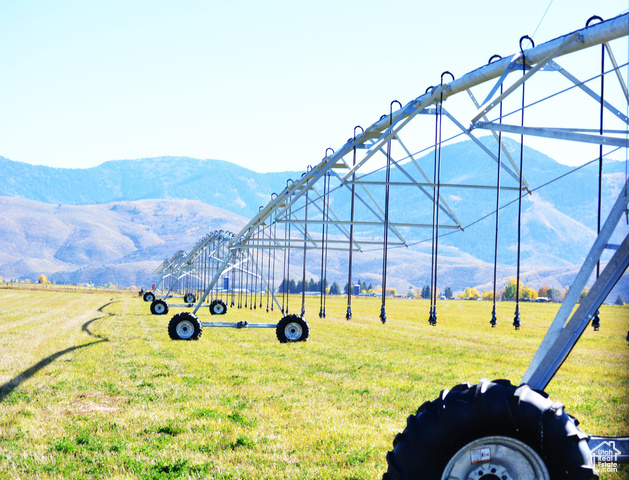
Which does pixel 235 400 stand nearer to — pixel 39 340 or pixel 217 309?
pixel 39 340

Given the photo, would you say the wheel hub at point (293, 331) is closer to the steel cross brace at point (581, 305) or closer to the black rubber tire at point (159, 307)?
the steel cross brace at point (581, 305)

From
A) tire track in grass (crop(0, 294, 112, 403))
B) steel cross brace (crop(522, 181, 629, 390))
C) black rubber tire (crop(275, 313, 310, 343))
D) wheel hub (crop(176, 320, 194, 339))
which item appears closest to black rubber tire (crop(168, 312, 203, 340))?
wheel hub (crop(176, 320, 194, 339))

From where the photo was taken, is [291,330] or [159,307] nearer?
[291,330]

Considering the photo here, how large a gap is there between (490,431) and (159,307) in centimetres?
3084

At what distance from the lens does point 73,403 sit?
362 inches

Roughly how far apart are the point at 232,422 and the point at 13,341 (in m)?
12.0

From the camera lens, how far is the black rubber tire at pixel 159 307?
3341cm

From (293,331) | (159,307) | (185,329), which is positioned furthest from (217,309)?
(293,331)

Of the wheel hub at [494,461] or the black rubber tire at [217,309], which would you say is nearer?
the wheel hub at [494,461]

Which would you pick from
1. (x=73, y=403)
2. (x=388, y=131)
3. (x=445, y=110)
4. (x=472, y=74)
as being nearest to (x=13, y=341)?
(x=73, y=403)

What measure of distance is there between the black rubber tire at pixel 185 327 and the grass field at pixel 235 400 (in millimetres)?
523

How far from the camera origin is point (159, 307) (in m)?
33.7

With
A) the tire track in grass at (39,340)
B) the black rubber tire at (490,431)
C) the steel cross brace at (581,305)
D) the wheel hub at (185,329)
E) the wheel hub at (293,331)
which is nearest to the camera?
the black rubber tire at (490,431)

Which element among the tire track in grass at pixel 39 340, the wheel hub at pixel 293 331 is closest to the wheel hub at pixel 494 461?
the tire track in grass at pixel 39 340
